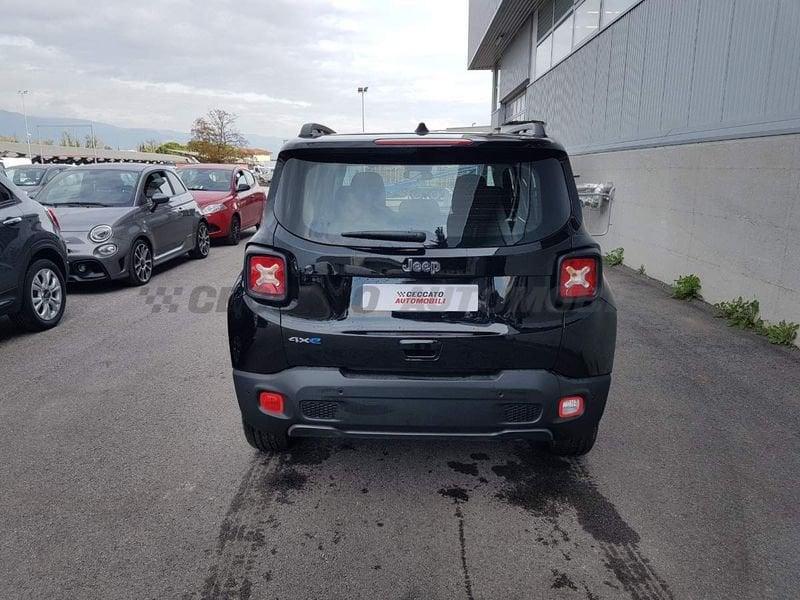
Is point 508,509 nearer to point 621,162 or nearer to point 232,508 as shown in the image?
point 232,508

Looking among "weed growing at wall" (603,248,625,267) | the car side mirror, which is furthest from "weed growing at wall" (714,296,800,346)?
the car side mirror

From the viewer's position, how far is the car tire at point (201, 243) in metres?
11.4

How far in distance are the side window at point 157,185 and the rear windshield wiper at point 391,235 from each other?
7.50 m

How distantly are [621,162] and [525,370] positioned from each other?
9.23m

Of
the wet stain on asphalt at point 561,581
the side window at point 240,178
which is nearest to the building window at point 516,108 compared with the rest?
the side window at point 240,178

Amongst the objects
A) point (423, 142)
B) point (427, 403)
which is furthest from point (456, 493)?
point (423, 142)

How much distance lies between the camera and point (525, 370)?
280 cm

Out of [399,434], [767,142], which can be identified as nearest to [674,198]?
[767,142]

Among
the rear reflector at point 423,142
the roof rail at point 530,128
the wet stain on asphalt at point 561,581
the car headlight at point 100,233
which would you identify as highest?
the roof rail at point 530,128

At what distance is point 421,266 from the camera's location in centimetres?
274

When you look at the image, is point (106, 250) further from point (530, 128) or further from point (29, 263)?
point (530, 128)

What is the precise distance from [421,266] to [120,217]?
6885 millimetres

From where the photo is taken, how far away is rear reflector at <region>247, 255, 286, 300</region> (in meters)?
2.84

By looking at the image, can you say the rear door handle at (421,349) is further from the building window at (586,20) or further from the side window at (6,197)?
the building window at (586,20)
